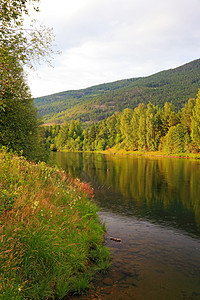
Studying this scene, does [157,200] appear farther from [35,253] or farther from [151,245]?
[35,253]

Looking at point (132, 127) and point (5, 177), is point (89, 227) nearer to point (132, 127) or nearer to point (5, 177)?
point (5, 177)

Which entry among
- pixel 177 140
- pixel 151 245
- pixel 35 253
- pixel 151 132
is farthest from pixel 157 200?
pixel 151 132

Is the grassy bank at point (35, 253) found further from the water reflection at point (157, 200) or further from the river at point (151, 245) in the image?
the water reflection at point (157, 200)

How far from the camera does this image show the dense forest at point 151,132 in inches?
3276

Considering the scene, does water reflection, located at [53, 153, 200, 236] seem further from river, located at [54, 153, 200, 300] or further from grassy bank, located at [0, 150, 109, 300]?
grassy bank, located at [0, 150, 109, 300]

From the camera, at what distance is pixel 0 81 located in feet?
29.1

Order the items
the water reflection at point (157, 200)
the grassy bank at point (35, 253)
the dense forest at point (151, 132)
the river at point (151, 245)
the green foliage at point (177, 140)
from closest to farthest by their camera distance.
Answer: the grassy bank at point (35, 253) < the river at point (151, 245) < the water reflection at point (157, 200) < the dense forest at point (151, 132) < the green foliage at point (177, 140)

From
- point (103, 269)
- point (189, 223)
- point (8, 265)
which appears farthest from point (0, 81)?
point (189, 223)

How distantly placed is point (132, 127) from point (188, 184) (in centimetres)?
8829

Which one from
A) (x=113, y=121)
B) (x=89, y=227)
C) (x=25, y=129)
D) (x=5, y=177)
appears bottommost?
(x=89, y=227)

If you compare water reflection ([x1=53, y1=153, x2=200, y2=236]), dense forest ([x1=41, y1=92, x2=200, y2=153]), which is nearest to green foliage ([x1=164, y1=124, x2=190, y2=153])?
dense forest ([x1=41, y1=92, x2=200, y2=153])

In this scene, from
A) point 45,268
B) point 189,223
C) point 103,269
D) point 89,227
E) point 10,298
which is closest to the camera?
point 10,298

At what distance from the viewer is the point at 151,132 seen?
3937 inches

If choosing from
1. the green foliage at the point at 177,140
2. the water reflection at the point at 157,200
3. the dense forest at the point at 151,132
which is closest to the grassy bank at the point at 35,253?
the water reflection at the point at 157,200
